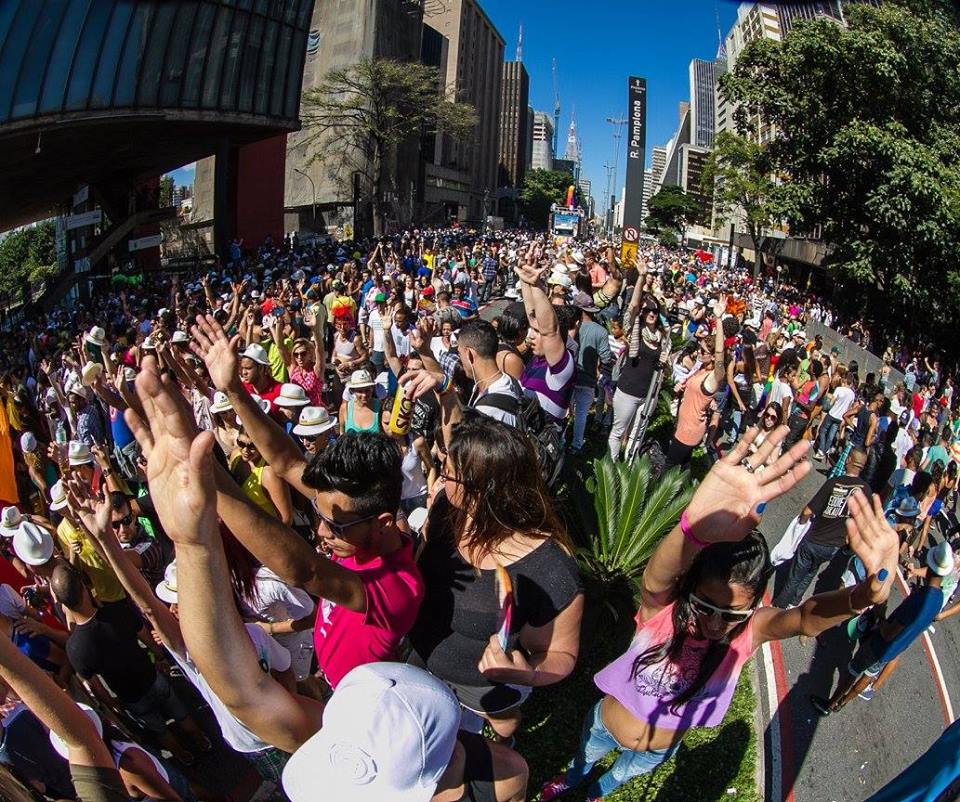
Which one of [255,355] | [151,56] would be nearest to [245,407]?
[255,355]

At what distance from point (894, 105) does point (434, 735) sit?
24.2 m

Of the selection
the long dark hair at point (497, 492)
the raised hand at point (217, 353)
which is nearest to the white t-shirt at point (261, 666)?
the long dark hair at point (497, 492)

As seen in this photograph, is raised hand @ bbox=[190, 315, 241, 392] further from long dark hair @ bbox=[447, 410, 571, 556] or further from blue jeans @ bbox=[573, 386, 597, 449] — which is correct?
blue jeans @ bbox=[573, 386, 597, 449]

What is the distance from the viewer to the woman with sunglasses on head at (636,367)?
7.05 meters

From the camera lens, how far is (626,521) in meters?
→ 5.35

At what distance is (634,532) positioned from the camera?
211 inches

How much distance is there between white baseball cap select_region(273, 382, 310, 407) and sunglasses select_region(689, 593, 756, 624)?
12.2ft

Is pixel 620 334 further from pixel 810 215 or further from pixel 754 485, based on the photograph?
pixel 810 215

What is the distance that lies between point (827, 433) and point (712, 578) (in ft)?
29.6

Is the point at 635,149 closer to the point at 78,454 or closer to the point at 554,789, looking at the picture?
the point at 78,454

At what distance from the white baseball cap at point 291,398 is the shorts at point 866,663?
4413 mm

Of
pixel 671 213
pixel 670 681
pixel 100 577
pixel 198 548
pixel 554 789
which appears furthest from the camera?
pixel 671 213

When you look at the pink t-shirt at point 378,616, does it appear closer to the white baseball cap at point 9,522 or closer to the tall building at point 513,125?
the white baseball cap at point 9,522

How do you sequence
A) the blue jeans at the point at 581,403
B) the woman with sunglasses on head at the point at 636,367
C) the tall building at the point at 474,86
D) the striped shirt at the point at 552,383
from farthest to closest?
the tall building at the point at 474,86, the blue jeans at the point at 581,403, the woman with sunglasses on head at the point at 636,367, the striped shirt at the point at 552,383
